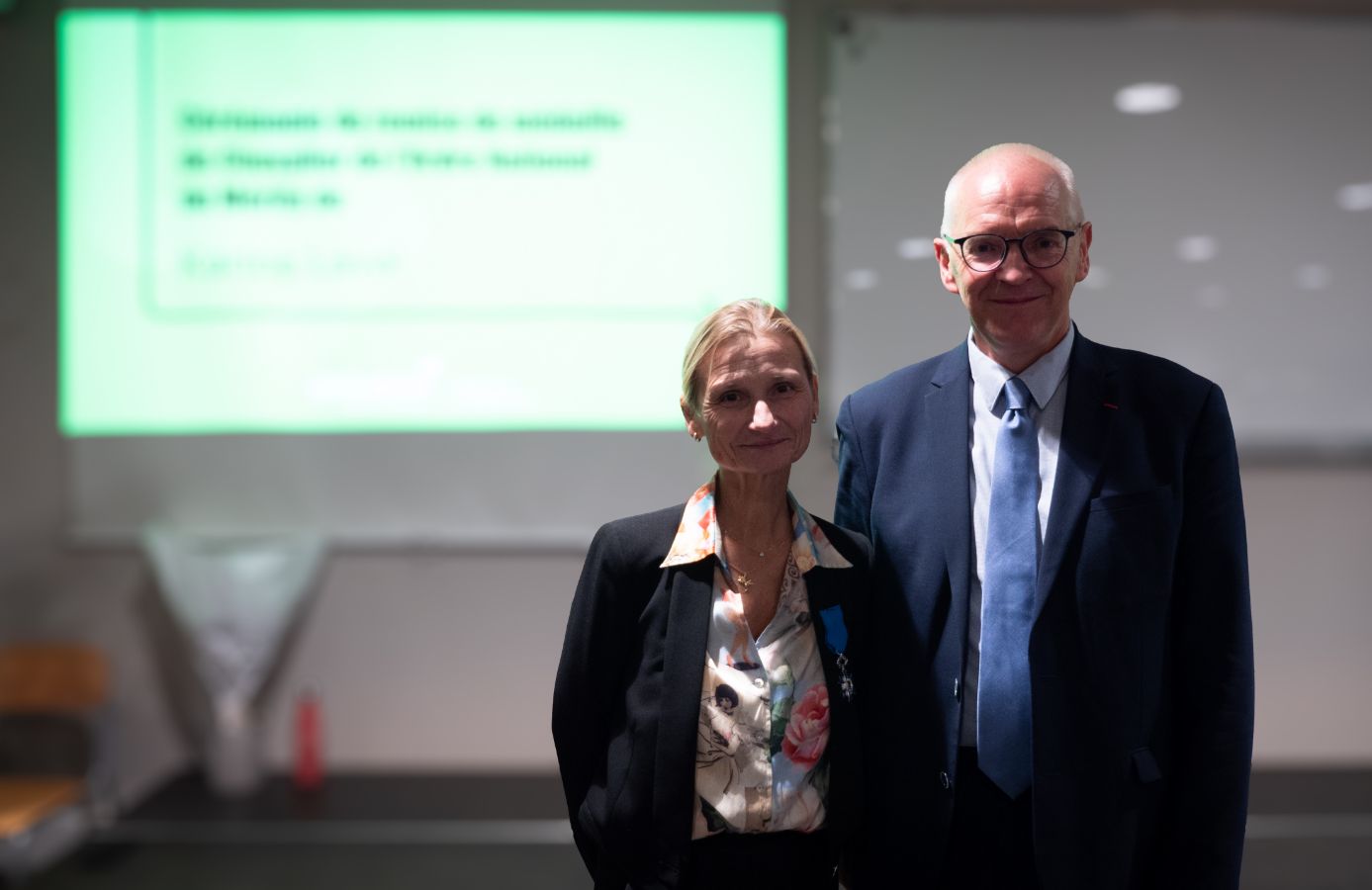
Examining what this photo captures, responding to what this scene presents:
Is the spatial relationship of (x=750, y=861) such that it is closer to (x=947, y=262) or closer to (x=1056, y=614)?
(x=1056, y=614)

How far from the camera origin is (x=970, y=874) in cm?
133

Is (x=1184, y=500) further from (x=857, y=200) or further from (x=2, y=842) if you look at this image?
(x=2, y=842)

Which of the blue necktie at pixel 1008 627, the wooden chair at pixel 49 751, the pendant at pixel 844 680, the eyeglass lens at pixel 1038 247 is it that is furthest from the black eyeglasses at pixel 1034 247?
A: the wooden chair at pixel 49 751

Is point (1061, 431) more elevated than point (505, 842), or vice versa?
point (1061, 431)

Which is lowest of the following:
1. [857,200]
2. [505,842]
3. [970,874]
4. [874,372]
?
[505,842]

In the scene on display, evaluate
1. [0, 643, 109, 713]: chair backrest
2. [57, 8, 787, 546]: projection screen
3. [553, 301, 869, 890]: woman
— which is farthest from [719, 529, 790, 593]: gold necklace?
[0, 643, 109, 713]: chair backrest

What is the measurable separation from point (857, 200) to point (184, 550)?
7.93 feet

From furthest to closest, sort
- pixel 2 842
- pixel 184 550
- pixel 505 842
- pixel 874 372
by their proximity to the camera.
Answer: pixel 874 372
pixel 184 550
pixel 505 842
pixel 2 842

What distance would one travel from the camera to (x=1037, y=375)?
135cm

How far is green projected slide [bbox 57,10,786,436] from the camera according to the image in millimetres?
3463

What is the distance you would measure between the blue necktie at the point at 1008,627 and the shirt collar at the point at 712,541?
7.1 inches

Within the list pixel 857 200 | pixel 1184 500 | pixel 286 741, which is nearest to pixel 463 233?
pixel 857 200

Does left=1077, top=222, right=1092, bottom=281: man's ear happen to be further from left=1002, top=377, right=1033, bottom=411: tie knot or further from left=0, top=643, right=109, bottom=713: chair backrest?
left=0, top=643, right=109, bottom=713: chair backrest

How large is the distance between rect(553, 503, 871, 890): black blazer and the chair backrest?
2.58 meters
